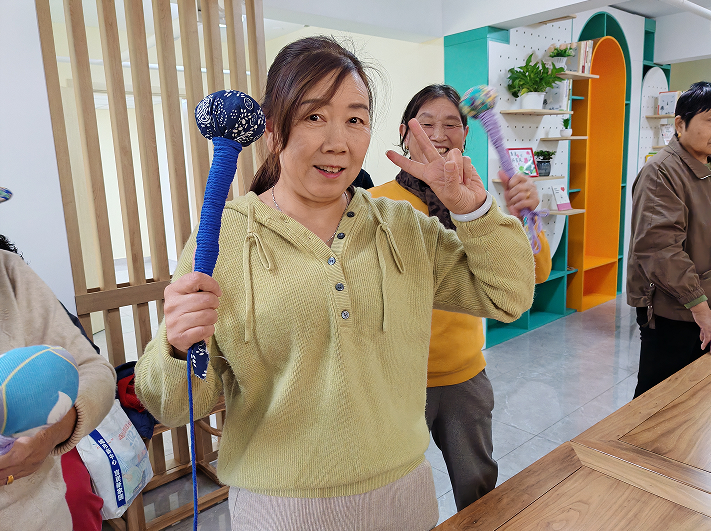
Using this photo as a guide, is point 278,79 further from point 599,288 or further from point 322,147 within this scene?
point 599,288

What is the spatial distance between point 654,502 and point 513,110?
11.8 ft

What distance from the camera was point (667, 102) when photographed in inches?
227

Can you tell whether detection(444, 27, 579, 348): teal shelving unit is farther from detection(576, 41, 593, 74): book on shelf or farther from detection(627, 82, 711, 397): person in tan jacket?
detection(627, 82, 711, 397): person in tan jacket

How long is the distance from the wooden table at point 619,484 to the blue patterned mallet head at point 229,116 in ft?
2.55

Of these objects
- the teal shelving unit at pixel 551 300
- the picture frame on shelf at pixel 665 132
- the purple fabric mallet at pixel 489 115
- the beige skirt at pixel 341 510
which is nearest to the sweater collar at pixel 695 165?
the purple fabric mallet at pixel 489 115

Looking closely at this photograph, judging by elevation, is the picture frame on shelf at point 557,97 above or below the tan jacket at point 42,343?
above

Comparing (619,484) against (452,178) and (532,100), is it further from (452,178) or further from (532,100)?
(532,100)

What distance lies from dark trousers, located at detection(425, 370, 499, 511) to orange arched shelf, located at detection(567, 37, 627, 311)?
13.0 ft

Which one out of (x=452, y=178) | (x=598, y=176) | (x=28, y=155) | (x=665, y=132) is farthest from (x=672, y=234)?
(x=665, y=132)

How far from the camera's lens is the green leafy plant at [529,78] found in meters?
4.09

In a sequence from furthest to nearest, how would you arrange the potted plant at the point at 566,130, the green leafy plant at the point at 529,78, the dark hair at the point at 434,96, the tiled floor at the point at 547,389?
the potted plant at the point at 566,130 → the green leafy plant at the point at 529,78 → the tiled floor at the point at 547,389 → the dark hair at the point at 434,96

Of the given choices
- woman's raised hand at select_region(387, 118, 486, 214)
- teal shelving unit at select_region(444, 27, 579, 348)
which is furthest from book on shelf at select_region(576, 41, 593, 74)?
woman's raised hand at select_region(387, 118, 486, 214)

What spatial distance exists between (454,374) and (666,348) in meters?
1.19

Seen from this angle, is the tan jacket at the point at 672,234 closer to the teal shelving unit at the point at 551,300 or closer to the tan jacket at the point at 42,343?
the tan jacket at the point at 42,343
